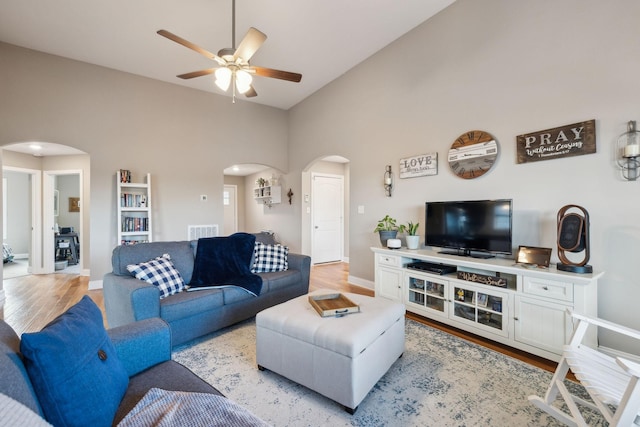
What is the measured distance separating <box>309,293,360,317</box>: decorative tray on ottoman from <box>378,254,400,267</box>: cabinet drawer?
1262mm

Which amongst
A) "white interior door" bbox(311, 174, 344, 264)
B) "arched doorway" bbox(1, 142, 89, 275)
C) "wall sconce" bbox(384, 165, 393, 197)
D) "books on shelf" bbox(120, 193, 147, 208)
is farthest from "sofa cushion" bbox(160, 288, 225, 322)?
"arched doorway" bbox(1, 142, 89, 275)

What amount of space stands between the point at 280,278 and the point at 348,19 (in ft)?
10.3

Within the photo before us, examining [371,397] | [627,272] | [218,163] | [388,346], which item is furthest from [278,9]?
[627,272]

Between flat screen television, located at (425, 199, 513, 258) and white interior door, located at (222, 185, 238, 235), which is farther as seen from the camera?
white interior door, located at (222, 185, 238, 235)

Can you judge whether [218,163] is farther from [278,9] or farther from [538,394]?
[538,394]

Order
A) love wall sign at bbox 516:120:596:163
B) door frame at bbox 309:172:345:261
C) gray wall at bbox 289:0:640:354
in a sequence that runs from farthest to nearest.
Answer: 1. door frame at bbox 309:172:345:261
2. love wall sign at bbox 516:120:596:163
3. gray wall at bbox 289:0:640:354

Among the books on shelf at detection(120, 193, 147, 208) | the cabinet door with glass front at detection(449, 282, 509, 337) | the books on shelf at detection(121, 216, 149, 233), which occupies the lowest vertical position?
the cabinet door with glass front at detection(449, 282, 509, 337)

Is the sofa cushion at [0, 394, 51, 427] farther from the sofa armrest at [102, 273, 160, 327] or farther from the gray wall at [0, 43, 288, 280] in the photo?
the gray wall at [0, 43, 288, 280]

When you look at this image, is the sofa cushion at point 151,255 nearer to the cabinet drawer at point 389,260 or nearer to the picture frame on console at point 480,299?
the cabinet drawer at point 389,260

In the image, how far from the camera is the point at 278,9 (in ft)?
10.2

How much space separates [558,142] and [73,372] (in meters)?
3.43

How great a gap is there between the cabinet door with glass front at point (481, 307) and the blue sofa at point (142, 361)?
2339 millimetres

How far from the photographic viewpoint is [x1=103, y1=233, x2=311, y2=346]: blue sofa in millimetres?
2219

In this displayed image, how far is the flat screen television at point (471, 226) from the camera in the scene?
264 centimetres
